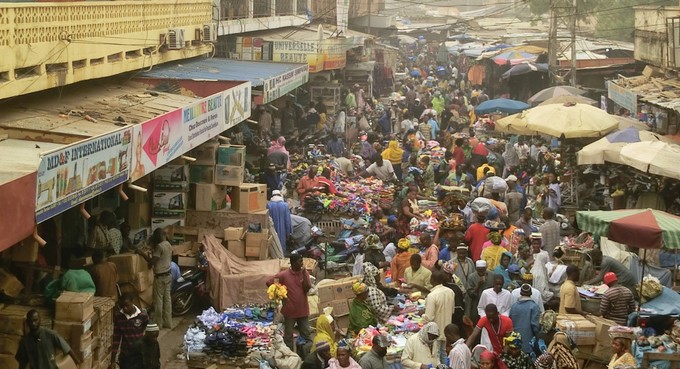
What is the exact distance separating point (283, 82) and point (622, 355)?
49.6 ft

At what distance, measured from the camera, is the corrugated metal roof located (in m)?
20.9

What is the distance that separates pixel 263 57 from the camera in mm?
29375

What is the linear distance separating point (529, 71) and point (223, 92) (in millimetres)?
20944

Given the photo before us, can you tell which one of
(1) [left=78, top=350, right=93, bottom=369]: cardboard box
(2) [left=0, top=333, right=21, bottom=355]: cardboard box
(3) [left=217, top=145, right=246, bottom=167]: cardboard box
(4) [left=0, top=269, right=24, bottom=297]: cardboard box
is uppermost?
(3) [left=217, top=145, right=246, bottom=167]: cardboard box

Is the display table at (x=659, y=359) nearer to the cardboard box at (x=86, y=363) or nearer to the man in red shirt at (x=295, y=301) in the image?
the man in red shirt at (x=295, y=301)

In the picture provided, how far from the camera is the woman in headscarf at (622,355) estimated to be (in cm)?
1060

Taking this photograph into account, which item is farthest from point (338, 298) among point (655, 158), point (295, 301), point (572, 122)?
point (572, 122)

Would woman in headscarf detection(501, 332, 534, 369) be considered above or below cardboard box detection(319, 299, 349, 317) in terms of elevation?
above

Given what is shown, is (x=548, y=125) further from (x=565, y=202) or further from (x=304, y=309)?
(x=304, y=309)

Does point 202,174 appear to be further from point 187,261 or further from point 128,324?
point 128,324

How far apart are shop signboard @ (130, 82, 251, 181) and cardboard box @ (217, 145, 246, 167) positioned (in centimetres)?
30

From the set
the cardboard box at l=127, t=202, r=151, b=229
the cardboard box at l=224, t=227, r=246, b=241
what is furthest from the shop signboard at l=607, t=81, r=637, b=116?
the cardboard box at l=127, t=202, r=151, b=229

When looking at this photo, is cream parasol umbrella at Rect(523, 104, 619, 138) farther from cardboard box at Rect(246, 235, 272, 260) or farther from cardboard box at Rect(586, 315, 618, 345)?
cardboard box at Rect(586, 315, 618, 345)

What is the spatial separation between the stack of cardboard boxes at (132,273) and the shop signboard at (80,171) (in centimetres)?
152
